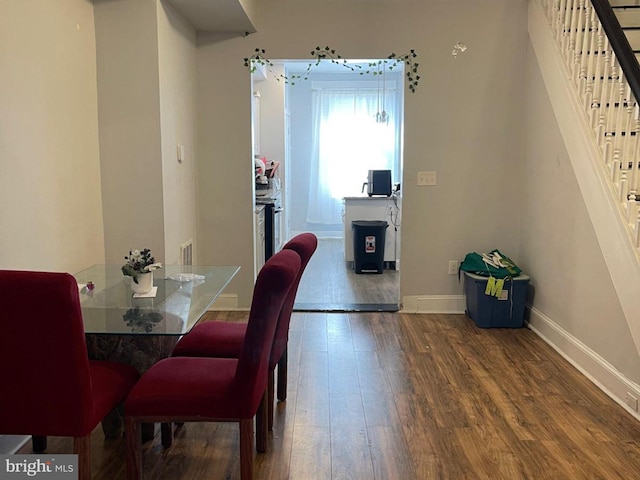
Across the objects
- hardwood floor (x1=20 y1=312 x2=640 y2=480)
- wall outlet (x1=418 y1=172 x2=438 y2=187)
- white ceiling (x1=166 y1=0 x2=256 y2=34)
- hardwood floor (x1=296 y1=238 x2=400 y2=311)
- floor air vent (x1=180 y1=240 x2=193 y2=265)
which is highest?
white ceiling (x1=166 y1=0 x2=256 y2=34)

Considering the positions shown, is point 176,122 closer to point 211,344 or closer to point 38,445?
point 211,344

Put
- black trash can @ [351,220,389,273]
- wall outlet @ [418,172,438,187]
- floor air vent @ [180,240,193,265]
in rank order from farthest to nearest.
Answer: black trash can @ [351,220,389,273]
wall outlet @ [418,172,438,187]
floor air vent @ [180,240,193,265]

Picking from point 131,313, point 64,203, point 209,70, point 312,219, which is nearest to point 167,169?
point 64,203

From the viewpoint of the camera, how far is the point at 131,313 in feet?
6.61

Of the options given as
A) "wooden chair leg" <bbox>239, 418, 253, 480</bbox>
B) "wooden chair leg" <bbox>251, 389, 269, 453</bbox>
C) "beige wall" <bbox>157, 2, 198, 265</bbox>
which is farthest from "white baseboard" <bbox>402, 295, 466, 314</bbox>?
"wooden chair leg" <bbox>239, 418, 253, 480</bbox>

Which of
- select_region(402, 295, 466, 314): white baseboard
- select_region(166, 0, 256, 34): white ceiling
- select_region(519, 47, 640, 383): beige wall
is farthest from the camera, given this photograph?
select_region(402, 295, 466, 314): white baseboard

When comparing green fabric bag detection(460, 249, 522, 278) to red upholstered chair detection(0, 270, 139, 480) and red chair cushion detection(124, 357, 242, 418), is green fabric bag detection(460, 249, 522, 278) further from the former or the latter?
red upholstered chair detection(0, 270, 139, 480)

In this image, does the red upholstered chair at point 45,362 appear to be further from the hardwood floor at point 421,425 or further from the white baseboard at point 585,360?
the white baseboard at point 585,360

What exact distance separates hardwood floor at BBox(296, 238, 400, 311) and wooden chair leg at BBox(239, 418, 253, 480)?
2519mm

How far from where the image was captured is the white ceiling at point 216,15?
3.38 meters

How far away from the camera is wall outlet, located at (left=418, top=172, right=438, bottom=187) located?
4.24m

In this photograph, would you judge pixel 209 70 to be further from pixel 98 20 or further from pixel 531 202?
pixel 531 202

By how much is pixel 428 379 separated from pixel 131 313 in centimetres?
174

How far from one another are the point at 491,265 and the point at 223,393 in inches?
109
